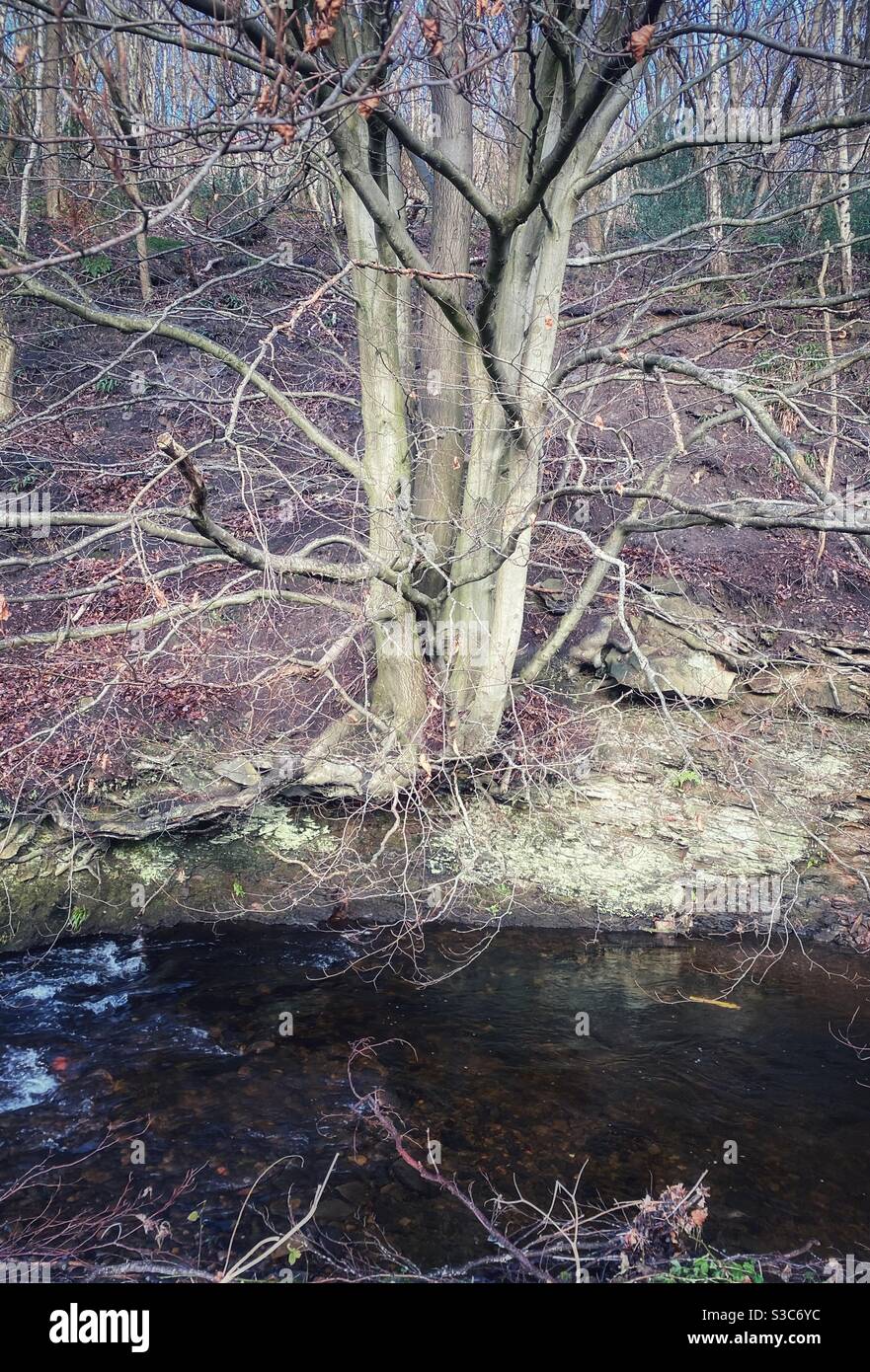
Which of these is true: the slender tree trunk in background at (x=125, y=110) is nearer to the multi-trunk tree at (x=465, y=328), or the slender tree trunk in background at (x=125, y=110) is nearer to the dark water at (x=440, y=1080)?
the multi-trunk tree at (x=465, y=328)

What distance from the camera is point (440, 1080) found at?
5391mm

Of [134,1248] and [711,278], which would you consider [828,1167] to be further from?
[711,278]

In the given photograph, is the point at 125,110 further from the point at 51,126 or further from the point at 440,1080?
the point at 51,126

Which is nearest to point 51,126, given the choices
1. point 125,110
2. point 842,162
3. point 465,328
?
point 465,328

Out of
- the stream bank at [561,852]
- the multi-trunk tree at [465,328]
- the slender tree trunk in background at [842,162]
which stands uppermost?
the slender tree trunk in background at [842,162]

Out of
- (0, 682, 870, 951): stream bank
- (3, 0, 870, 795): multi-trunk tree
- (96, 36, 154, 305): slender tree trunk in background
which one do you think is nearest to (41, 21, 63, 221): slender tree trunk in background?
(3, 0, 870, 795): multi-trunk tree

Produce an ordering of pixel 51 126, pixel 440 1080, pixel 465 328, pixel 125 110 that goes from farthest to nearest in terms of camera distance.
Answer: pixel 51 126 < pixel 465 328 < pixel 440 1080 < pixel 125 110

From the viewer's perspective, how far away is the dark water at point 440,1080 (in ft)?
14.9

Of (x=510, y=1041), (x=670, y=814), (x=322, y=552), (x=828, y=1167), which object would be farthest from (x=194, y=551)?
(x=828, y=1167)

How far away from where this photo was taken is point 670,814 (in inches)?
304

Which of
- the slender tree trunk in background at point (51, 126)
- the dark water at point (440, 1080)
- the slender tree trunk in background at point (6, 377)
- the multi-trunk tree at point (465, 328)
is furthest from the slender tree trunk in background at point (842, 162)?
the slender tree trunk in background at point (6, 377)

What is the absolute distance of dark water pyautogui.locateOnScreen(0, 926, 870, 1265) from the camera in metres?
4.53

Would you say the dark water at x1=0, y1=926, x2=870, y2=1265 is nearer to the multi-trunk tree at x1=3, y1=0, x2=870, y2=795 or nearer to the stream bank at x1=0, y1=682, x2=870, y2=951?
the stream bank at x1=0, y1=682, x2=870, y2=951
